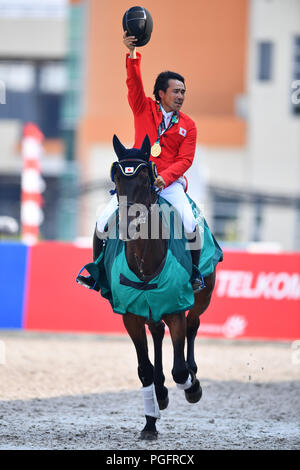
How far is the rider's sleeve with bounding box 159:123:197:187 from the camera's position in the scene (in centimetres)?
634

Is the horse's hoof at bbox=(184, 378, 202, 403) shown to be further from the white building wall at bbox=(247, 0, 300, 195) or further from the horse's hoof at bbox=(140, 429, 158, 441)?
the white building wall at bbox=(247, 0, 300, 195)

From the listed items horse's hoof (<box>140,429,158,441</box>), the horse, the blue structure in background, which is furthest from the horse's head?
the blue structure in background

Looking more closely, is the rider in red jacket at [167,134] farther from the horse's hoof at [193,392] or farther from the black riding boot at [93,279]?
the horse's hoof at [193,392]

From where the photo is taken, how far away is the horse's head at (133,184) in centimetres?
562

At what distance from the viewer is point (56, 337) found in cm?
1340

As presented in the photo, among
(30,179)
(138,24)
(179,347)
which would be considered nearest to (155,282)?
(179,347)

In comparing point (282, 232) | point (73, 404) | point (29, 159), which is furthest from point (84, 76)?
point (73, 404)

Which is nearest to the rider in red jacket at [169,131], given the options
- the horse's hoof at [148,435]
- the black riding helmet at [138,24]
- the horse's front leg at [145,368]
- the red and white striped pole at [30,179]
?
the black riding helmet at [138,24]

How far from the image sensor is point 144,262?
242 inches

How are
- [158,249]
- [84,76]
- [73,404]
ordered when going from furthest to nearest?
1. [84,76]
2. [73,404]
3. [158,249]

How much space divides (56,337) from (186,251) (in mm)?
7304

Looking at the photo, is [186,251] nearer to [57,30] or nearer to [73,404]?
[73,404]

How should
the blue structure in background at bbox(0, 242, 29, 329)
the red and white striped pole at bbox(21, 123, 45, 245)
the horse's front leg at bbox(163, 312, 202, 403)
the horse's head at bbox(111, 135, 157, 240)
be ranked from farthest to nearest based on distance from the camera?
→ the red and white striped pole at bbox(21, 123, 45, 245) → the blue structure in background at bbox(0, 242, 29, 329) → the horse's front leg at bbox(163, 312, 202, 403) → the horse's head at bbox(111, 135, 157, 240)
